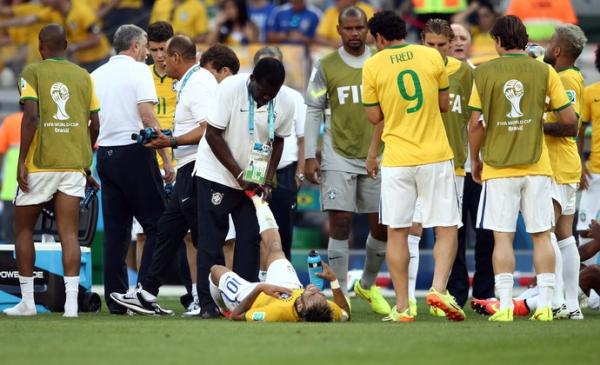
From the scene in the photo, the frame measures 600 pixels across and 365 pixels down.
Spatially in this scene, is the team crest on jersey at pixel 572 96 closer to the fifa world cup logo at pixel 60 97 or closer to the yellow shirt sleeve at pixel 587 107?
the yellow shirt sleeve at pixel 587 107

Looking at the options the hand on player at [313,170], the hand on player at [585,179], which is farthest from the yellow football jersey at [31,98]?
the hand on player at [585,179]

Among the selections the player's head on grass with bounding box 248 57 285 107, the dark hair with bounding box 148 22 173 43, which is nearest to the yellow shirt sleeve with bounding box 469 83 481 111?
the player's head on grass with bounding box 248 57 285 107

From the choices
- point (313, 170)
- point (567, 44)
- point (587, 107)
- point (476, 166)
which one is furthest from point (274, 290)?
point (587, 107)

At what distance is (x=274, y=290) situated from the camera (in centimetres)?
1107

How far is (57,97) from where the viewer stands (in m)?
11.9

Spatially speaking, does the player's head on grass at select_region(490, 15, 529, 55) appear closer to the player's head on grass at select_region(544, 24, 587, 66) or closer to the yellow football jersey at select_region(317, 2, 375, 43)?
the player's head on grass at select_region(544, 24, 587, 66)

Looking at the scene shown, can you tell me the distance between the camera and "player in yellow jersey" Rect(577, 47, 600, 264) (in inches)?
529

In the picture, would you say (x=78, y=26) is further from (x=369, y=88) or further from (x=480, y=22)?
(x=369, y=88)

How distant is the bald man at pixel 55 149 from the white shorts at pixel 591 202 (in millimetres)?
5035

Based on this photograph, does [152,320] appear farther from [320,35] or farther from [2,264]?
[320,35]

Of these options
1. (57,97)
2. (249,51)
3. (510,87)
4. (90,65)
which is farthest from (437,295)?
(90,65)

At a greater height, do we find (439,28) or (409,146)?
(439,28)

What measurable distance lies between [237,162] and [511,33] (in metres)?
2.47

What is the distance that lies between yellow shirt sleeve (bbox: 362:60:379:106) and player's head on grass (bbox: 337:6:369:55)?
1.80m
